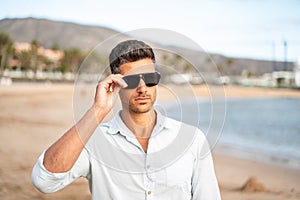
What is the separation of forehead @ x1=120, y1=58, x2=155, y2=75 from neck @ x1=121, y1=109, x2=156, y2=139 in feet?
0.63

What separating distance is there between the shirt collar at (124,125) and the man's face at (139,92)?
3.7 inches

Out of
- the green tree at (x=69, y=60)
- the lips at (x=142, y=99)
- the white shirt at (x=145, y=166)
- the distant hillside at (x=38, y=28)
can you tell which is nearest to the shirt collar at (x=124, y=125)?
the white shirt at (x=145, y=166)

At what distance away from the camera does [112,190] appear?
6.03ft

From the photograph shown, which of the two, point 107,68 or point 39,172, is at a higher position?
point 107,68

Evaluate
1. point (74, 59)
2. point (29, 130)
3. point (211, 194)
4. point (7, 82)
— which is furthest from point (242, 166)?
point (74, 59)

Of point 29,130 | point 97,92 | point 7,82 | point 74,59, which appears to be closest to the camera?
point 97,92

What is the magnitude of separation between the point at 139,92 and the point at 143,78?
0.06 m

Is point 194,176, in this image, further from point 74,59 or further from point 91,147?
point 74,59

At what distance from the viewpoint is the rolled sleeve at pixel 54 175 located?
177 cm

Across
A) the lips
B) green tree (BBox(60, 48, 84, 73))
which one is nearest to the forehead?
the lips

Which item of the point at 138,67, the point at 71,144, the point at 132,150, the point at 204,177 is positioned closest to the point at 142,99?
the point at 138,67

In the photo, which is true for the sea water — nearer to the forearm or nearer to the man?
the man

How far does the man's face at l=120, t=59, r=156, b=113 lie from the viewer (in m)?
1.76

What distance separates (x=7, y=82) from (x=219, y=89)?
60346 mm
